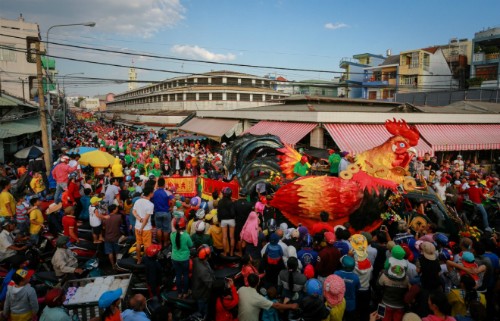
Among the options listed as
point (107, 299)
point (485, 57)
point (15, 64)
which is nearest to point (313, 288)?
point (107, 299)

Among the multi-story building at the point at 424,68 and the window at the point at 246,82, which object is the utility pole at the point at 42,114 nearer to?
the multi-story building at the point at 424,68

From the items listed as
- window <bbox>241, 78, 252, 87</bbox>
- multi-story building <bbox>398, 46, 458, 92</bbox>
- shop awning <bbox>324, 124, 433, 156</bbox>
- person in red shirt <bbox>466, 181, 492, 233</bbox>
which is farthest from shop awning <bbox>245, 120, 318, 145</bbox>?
window <bbox>241, 78, 252, 87</bbox>

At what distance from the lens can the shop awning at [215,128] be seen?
21.8 m

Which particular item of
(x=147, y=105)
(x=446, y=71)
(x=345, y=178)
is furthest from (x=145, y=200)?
(x=147, y=105)

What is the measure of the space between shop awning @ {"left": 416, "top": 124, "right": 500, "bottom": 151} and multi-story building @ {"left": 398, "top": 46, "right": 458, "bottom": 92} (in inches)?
819

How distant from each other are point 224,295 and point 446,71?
4633 cm

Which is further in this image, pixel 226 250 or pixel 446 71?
pixel 446 71

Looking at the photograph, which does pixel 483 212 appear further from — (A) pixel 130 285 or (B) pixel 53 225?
(B) pixel 53 225

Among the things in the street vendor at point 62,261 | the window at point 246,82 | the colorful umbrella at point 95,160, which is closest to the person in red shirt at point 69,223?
the street vendor at point 62,261

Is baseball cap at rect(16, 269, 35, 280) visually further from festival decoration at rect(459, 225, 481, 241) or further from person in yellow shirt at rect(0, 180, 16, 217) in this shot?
festival decoration at rect(459, 225, 481, 241)

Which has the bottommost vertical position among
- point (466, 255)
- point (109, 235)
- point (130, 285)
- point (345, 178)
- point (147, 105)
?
point (130, 285)

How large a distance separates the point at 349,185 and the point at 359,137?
7.37 metres

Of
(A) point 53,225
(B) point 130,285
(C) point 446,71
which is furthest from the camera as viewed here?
(C) point 446,71

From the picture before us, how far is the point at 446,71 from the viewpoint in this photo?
40.5 m
